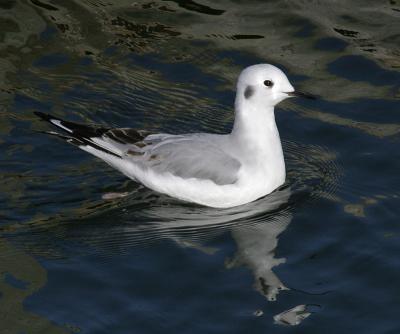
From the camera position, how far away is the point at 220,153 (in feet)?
34.0

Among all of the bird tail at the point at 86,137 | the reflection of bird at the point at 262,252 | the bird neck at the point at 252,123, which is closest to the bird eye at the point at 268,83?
the bird neck at the point at 252,123

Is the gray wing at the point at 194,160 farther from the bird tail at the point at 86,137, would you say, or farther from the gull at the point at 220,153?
the bird tail at the point at 86,137

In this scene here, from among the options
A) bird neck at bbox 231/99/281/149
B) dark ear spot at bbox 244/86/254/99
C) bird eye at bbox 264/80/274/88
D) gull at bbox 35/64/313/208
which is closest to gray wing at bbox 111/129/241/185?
gull at bbox 35/64/313/208

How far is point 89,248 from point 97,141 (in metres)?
1.49

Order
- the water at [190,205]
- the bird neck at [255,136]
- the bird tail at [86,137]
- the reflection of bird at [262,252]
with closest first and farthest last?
the water at [190,205]
the reflection of bird at [262,252]
the bird neck at [255,136]
the bird tail at [86,137]

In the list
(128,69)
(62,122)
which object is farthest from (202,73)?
(62,122)

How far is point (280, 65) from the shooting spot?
42.7 ft

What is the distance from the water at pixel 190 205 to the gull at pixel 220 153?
0.19 metres

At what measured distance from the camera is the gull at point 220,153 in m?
10.3

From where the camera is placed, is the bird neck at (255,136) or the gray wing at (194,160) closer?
the gray wing at (194,160)

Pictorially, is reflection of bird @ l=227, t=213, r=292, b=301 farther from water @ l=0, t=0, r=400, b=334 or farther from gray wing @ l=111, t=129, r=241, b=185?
gray wing @ l=111, t=129, r=241, b=185

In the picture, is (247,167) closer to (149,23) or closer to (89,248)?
(89,248)

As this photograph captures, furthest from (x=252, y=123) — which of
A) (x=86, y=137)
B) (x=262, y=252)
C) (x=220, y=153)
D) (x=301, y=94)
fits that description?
(x=86, y=137)

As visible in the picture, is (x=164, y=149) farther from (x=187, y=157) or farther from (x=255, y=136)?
(x=255, y=136)
